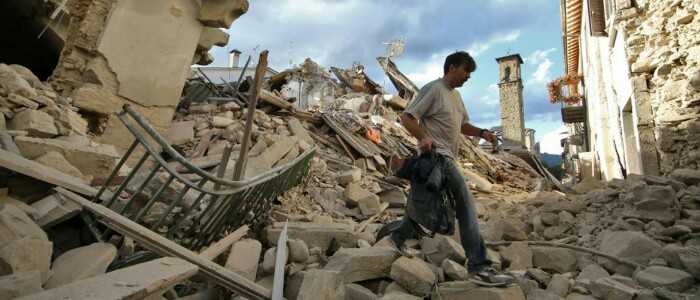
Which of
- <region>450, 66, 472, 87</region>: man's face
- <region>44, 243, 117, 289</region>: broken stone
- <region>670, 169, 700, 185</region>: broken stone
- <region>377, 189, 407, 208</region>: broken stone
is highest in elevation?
<region>450, 66, 472, 87</region>: man's face

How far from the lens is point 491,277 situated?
2188mm

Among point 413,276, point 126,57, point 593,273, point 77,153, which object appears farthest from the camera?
point 126,57

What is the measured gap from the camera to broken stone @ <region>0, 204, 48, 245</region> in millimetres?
1842

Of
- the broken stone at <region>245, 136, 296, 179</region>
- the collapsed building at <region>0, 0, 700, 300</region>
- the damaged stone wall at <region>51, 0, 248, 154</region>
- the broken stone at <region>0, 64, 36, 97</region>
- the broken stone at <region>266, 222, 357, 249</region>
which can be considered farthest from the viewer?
the broken stone at <region>245, 136, 296, 179</region>

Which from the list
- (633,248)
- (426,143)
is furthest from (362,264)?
(633,248)

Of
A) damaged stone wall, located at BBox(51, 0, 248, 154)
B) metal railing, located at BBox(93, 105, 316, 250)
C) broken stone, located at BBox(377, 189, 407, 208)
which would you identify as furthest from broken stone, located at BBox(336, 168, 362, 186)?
damaged stone wall, located at BBox(51, 0, 248, 154)

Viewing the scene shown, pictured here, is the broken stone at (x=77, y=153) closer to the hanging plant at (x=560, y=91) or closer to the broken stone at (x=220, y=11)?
the broken stone at (x=220, y=11)

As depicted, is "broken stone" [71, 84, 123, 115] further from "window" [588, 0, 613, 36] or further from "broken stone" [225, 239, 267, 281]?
"window" [588, 0, 613, 36]

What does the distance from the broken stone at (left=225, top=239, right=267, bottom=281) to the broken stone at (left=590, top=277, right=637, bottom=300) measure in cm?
223

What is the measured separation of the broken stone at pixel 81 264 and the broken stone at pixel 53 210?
15.8 inches

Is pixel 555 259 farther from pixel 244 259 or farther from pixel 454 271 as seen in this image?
pixel 244 259

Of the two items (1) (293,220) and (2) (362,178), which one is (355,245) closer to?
(1) (293,220)

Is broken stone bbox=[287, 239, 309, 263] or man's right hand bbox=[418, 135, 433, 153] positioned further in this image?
broken stone bbox=[287, 239, 309, 263]

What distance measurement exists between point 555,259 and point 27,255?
3.44 metres
